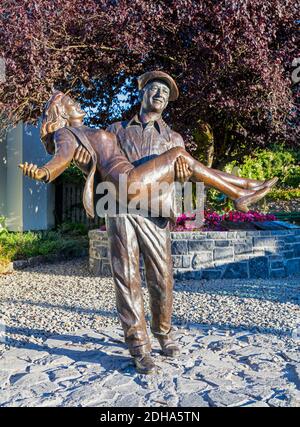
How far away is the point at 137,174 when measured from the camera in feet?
9.46

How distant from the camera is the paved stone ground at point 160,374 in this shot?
2557mm

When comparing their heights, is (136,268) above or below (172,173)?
below

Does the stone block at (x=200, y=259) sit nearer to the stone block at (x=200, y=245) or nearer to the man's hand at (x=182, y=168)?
the stone block at (x=200, y=245)

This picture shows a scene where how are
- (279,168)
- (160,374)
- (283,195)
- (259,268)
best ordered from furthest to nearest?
(279,168)
(283,195)
(259,268)
(160,374)

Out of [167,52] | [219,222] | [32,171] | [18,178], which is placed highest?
[167,52]

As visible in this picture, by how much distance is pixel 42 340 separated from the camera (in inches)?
151

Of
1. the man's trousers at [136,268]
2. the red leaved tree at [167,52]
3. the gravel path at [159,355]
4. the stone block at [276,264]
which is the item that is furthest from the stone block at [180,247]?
the man's trousers at [136,268]

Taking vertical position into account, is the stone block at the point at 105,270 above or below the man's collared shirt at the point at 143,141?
below

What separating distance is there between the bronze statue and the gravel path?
316 mm

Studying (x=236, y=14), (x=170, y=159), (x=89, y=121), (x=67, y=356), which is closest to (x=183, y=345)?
(x=67, y=356)

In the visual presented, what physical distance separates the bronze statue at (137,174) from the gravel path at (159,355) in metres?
0.32

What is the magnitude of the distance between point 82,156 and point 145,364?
1.40 metres

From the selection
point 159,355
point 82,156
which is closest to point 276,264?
point 159,355

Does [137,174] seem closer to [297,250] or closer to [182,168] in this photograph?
[182,168]
